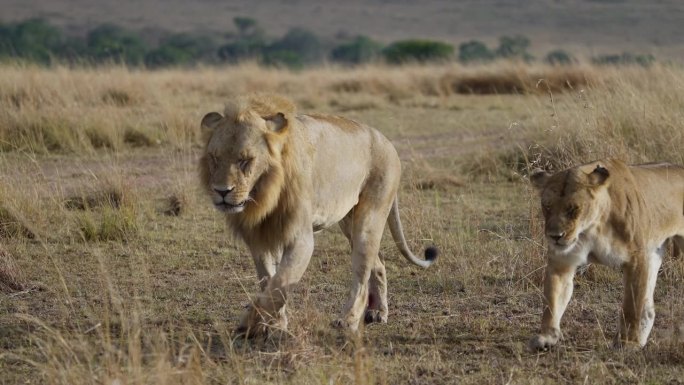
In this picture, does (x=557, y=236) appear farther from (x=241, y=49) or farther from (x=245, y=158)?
(x=241, y=49)

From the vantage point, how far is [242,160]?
4.57 m

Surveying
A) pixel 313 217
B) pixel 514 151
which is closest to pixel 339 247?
pixel 313 217

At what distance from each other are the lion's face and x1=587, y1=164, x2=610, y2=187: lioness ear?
3.92ft

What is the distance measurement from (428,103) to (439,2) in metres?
54.1

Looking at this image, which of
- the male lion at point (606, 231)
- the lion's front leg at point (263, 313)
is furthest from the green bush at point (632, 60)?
the lion's front leg at point (263, 313)

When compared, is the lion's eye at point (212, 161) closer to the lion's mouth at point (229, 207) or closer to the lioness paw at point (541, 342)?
the lion's mouth at point (229, 207)

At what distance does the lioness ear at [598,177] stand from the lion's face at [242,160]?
1.20 m

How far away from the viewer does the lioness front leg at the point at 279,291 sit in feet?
15.0

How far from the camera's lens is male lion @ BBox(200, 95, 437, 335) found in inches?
180

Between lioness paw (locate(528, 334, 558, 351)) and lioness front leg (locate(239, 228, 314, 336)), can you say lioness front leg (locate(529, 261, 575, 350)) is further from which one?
lioness front leg (locate(239, 228, 314, 336))

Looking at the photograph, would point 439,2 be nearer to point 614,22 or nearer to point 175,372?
point 614,22

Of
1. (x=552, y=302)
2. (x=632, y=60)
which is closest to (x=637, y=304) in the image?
(x=552, y=302)

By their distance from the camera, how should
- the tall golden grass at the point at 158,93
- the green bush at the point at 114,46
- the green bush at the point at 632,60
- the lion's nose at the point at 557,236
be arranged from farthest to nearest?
1. the green bush at the point at 114,46
2. the green bush at the point at 632,60
3. the tall golden grass at the point at 158,93
4. the lion's nose at the point at 557,236

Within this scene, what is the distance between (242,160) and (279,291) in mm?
518
